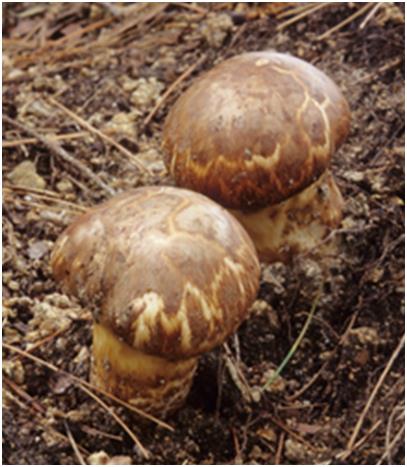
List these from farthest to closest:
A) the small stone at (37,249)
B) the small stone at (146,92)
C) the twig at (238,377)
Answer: the small stone at (146,92) → the small stone at (37,249) → the twig at (238,377)

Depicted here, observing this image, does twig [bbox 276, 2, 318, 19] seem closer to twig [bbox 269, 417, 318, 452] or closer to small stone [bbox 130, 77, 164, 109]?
small stone [bbox 130, 77, 164, 109]

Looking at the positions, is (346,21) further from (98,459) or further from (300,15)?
(98,459)

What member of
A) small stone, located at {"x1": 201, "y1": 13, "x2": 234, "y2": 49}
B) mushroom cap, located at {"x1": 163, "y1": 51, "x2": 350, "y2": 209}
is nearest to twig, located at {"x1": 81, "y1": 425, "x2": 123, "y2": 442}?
mushroom cap, located at {"x1": 163, "y1": 51, "x2": 350, "y2": 209}

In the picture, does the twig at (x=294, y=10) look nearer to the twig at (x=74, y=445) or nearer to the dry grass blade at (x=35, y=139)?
the dry grass blade at (x=35, y=139)

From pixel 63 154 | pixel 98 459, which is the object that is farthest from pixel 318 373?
pixel 63 154

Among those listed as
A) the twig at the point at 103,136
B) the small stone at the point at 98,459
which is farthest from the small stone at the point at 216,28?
the small stone at the point at 98,459

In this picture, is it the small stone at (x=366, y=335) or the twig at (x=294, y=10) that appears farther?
the twig at (x=294, y=10)
